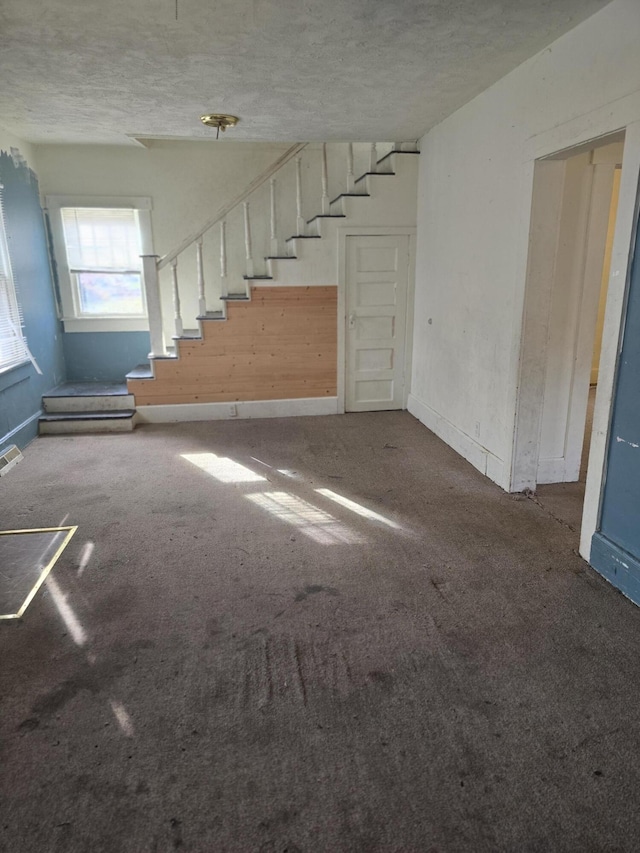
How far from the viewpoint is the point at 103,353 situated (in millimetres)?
6098

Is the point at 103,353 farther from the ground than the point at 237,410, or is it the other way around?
the point at 103,353

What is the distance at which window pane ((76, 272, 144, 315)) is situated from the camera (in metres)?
5.91

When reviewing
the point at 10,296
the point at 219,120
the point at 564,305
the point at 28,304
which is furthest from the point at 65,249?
the point at 564,305

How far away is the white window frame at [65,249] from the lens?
A: 5.64 metres

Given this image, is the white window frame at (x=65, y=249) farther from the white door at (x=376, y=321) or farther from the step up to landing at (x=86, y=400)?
the white door at (x=376, y=321)

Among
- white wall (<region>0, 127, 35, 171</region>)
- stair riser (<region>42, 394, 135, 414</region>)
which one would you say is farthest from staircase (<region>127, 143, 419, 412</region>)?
white wall (<region>0, 127, 35, 171</region>)

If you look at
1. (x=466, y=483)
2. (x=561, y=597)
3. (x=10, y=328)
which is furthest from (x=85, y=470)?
(x=561, y=597)

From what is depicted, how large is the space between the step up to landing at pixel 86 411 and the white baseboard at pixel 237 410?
0.67ft

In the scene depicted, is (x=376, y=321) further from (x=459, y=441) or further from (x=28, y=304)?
(x=28, y=304)

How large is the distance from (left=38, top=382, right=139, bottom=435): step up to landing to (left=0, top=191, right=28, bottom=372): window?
61 centimetres

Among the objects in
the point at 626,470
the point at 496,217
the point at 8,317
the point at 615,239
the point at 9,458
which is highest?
the point at 496,217

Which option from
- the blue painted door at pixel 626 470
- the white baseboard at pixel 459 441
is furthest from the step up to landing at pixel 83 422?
the blue painted door at pixel 626 470

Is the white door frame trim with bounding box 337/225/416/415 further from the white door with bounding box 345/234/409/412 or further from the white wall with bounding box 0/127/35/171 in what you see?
the white wall with bounding box 0/127/35/171

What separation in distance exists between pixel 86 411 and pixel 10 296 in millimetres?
1256
